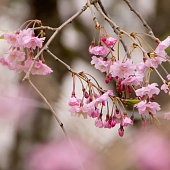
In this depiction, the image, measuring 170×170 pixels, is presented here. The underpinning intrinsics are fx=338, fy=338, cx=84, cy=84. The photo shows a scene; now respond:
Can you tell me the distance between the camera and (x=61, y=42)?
1.97m

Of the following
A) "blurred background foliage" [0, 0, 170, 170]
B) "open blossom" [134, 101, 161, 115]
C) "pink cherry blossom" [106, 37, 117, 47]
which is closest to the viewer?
"blurred background foliage" [0, 0, 170, 170]

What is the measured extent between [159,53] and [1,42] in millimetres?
360

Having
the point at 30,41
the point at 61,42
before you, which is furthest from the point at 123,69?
the point at 61,42

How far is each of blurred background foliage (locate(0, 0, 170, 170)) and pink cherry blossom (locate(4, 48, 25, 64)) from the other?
12cm

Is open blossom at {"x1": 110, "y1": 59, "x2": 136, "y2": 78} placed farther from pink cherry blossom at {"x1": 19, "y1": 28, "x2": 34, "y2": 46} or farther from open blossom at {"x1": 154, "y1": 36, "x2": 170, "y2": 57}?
pink cherry blossom at {"x1": 19, "y1": 28, "x2": 34, "y2": 46}

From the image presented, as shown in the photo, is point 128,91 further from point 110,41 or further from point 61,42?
point 61,42

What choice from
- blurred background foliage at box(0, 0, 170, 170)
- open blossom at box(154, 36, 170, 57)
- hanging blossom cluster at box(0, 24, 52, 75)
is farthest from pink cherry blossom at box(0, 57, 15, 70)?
open blossom at box(154, 36, 170, 57)

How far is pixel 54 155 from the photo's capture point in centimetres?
32

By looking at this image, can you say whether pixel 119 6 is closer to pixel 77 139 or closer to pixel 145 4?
pixel 145 4

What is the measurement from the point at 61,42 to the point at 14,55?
1182 mm

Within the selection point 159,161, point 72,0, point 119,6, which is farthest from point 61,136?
point 119,6

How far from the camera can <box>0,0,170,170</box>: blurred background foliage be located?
27 cm

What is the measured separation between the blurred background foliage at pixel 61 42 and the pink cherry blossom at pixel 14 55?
0.38ft

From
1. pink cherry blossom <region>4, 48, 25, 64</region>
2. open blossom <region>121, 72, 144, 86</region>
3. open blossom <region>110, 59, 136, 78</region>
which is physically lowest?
open blossom <region>121, 72, 144, 86</region>
